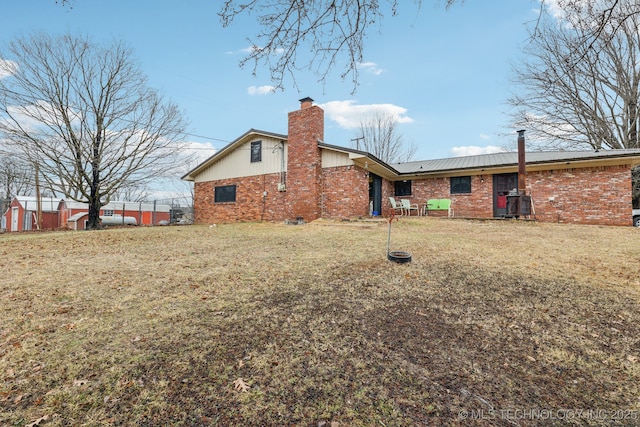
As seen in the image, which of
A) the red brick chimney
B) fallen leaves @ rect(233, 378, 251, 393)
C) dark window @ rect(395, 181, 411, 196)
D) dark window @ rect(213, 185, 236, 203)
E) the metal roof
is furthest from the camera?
dark window @ rect(395, 181, 411, 196)

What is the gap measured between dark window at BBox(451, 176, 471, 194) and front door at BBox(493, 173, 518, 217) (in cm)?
113

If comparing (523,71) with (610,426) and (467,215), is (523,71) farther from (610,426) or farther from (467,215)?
(610,426)

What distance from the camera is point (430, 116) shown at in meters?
12.3

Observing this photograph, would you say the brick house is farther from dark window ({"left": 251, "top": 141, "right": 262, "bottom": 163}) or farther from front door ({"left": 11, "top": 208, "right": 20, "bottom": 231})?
front door ({"left": 11, "top": 208, "right": 20, "bottom": 231})

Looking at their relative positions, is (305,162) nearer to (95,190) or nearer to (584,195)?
(95,190)

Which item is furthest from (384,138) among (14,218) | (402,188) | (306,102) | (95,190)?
(14,218)

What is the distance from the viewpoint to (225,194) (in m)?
15.2

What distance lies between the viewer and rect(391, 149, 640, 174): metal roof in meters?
10.9

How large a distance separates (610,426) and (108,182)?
1738 centimetres

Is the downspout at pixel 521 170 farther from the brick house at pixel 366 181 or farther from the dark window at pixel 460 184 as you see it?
the dark window at pixel 460 184

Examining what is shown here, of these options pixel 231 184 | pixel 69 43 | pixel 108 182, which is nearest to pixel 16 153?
pixel 108 182

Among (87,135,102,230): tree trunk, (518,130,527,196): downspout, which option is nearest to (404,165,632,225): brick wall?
(518,130,527,196): downspout

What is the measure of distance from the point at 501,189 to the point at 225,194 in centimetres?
1419

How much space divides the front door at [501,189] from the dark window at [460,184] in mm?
1131
